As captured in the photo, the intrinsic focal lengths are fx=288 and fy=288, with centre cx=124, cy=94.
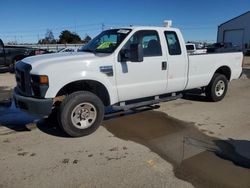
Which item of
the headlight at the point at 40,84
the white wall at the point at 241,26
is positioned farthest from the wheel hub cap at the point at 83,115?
the white wall at the point at 241,26

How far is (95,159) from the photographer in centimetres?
437

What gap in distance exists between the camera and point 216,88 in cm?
807

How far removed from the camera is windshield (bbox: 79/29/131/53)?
5918 millimetres

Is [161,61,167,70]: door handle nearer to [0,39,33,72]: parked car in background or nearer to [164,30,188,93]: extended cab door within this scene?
[164,30,188,93]: extended cab door

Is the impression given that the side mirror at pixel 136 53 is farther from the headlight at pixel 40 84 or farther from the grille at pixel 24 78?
the grille at pixel 24 78

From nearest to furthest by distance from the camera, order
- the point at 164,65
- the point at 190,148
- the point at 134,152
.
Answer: the point at 134,152, the point at 190,148, the point at 164,65

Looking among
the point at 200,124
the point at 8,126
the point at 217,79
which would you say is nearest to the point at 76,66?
the point at 8,126

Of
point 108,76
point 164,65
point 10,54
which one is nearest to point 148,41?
point 164,65

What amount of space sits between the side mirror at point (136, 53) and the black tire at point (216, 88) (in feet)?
10.1

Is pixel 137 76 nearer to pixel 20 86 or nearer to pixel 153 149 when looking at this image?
pixel 153 149

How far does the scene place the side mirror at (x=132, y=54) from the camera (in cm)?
559

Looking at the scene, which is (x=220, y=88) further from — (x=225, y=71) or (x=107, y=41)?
(x=107, y=41)

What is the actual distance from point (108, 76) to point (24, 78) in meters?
1.54

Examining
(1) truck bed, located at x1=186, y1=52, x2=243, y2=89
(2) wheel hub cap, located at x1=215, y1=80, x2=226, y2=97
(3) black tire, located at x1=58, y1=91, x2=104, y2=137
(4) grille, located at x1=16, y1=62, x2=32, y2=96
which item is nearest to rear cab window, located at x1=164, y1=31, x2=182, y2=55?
(1) truck bed, located at x1=186, y1=52, x2=243, y2=89
